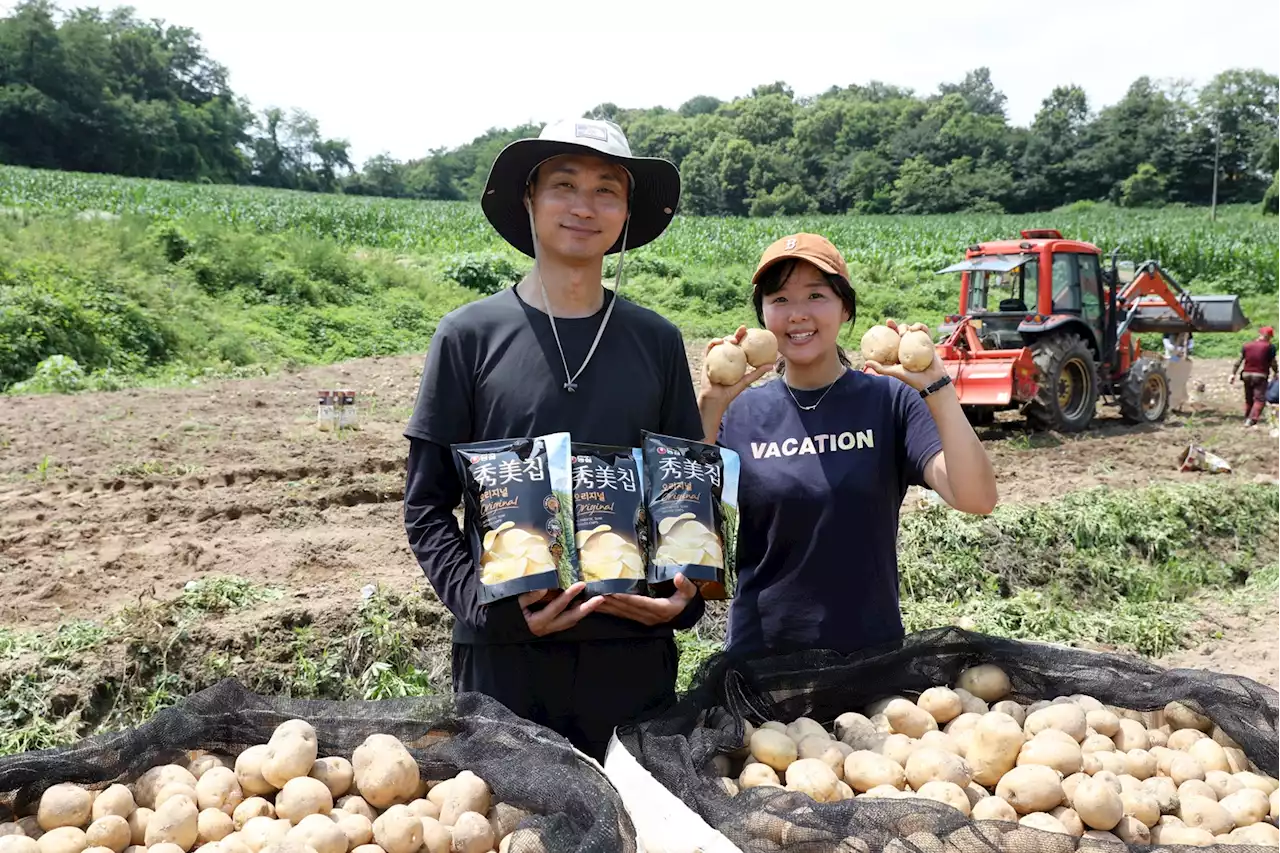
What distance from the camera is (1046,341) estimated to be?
34.0ft

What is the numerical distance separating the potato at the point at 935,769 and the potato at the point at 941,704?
23 centimetres

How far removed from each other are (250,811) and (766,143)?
96.9 metres

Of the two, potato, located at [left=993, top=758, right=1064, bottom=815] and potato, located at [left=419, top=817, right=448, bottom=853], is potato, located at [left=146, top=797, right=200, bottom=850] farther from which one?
potato, located at [left=993, top=758, right=1064, bottom=815]

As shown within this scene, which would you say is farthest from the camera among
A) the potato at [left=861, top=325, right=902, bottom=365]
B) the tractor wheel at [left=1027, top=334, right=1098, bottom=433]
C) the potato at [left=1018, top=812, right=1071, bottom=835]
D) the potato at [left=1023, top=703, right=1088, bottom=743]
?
the tractor wheel at [left=1027, top=334, right=1098, bottom=433]

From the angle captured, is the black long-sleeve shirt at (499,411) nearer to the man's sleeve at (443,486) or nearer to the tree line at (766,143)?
the man's sleeve at (443,486)

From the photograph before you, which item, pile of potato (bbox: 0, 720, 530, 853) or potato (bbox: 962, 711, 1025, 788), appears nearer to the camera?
pile of potato (bbox: 0, 720, 530, 853)

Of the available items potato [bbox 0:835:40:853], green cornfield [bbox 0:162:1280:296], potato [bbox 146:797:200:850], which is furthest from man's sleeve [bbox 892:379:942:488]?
green cornfield [bbox 0:162:1280:296]

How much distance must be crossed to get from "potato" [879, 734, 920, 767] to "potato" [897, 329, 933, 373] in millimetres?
868

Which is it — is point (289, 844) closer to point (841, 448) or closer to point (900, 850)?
point (900, 850)

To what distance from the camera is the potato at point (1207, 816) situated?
185 centimetres

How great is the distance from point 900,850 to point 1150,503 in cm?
655

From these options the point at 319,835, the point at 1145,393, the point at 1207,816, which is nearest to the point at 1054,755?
the point at 1207,816

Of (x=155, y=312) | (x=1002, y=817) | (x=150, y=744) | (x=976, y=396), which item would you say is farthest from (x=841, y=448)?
(x=155, y=312)

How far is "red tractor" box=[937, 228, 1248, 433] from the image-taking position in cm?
998
